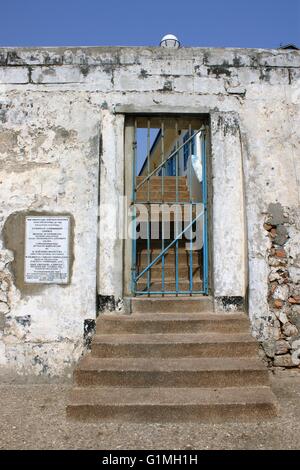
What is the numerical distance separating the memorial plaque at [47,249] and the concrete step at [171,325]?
0.77 m

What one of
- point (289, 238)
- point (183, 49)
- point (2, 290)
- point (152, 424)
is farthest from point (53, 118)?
point (152, 424)

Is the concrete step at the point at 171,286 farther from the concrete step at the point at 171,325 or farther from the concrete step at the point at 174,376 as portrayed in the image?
the concrete step at the point at 174,376

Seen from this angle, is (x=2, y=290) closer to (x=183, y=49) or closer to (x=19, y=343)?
(x=19, y=343)

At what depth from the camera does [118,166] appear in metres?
4.87

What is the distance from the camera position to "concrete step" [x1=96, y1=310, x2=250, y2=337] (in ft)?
14.4

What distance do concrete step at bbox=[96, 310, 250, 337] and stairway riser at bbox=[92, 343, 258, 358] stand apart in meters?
0.25

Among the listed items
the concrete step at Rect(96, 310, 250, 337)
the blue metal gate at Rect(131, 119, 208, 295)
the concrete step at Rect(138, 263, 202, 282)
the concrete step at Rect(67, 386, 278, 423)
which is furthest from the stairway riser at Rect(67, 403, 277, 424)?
the concrete step at Rect(138, 263, 202, 282)

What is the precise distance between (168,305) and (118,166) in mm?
1728

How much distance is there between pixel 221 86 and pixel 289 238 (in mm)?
2006

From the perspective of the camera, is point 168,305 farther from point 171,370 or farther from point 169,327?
point 171,370

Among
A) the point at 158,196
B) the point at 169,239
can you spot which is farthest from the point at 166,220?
the point at 158,196

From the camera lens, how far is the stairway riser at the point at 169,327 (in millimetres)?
4387

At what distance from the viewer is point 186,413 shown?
11.5ft

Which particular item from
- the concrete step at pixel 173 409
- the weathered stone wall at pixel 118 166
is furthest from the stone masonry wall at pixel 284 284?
the concrete step at pixel 173 409
